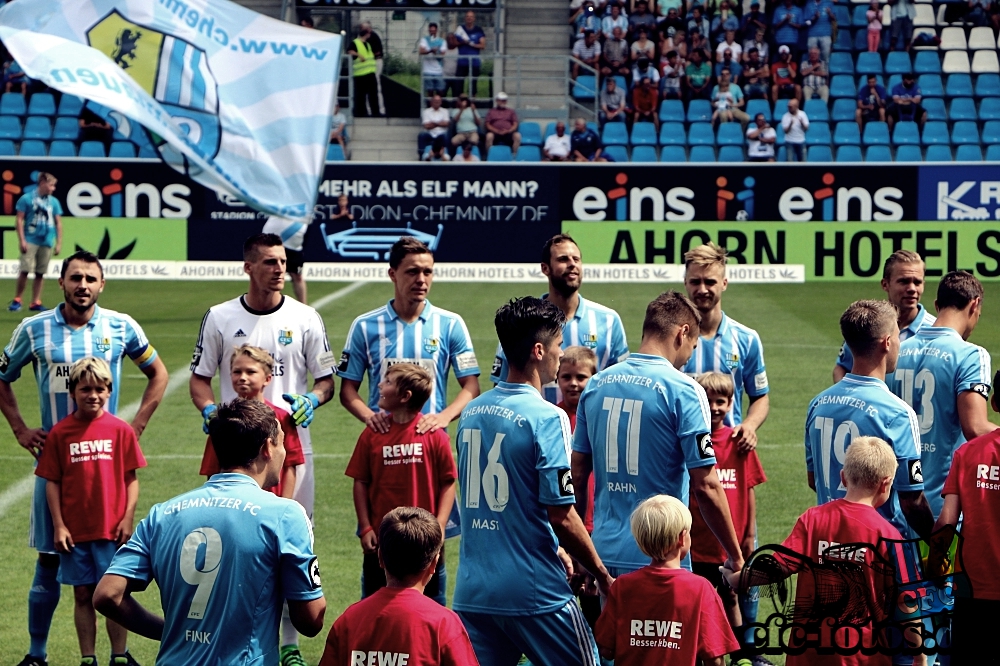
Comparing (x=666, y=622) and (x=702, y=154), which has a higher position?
(x=702, y=154)

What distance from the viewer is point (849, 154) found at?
27.6 meters

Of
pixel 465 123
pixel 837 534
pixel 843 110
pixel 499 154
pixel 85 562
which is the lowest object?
pixel 85 562

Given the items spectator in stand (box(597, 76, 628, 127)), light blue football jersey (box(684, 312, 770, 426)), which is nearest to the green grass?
light blue football jersey (box(684, 312, 770, 426))

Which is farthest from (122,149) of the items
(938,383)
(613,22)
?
(938,383)

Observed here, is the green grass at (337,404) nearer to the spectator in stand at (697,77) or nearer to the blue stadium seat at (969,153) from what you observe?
the blue stadium seat at (969,153)

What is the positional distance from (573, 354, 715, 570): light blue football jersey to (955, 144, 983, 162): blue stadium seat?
80.3 feet

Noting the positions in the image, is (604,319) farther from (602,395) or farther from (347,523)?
(347,523)

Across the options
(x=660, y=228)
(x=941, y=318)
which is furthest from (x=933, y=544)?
(x=660, y=228)

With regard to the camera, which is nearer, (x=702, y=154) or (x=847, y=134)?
(x=702, y=154)

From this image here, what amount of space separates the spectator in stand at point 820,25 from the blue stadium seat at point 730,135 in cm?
363

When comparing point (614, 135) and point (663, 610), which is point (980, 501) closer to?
point (663, 610)

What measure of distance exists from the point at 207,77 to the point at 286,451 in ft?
16.8

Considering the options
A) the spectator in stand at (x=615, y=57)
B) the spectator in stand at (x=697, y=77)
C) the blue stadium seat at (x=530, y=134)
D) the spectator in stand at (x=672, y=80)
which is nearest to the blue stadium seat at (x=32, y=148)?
the blue stadium seat at (x=530, y=134)

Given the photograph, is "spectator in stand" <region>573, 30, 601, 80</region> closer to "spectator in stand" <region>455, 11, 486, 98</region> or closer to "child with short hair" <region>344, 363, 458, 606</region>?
"spectator in stand" <region>455, 11, 486, 98</region>
